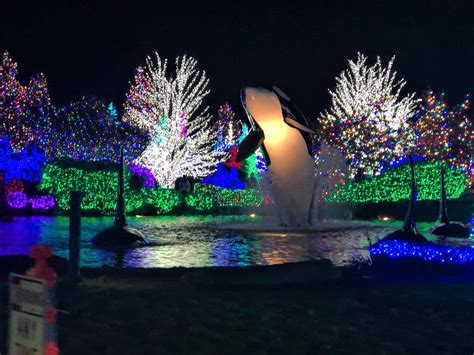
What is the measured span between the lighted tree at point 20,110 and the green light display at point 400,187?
19.7m

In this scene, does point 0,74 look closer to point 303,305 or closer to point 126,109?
point 126,109

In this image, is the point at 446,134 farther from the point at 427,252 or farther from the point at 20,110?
the point at 427,252

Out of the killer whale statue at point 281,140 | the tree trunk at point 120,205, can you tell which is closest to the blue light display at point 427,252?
the tree trunk at point 120,205

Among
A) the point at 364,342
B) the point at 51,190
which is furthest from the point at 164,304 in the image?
the point at 51,190

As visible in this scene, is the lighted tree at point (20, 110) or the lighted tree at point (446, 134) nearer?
the lighted tree at point (446, 134)

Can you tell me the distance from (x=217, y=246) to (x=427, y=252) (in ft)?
18.9

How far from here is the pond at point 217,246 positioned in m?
12.4

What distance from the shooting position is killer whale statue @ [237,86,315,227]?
19.0 meters

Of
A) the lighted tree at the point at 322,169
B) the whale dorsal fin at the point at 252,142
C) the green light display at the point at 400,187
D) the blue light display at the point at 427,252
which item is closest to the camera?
the blue light display at the point at 427,252

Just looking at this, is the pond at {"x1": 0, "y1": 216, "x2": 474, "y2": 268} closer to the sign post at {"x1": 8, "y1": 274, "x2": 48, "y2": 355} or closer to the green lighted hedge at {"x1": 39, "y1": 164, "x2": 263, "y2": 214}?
the sign post at {"x1": 8, "y1": 274, "x2": 48, "y2": 355}

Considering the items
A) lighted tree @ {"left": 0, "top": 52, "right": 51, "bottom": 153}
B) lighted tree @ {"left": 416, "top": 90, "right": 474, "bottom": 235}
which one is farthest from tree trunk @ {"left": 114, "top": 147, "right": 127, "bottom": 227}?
lighted tree @ {"left": 0, "top": 52, "right": 51, "bottom": 153}

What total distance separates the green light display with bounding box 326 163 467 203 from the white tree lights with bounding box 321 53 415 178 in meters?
12.3

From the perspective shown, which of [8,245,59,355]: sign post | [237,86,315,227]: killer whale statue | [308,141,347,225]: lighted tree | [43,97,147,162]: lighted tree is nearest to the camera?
[8,245,59,355]: sign post

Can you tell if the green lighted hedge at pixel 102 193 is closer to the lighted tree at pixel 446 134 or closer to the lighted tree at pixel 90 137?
the lighted tree at pixel 90 137
